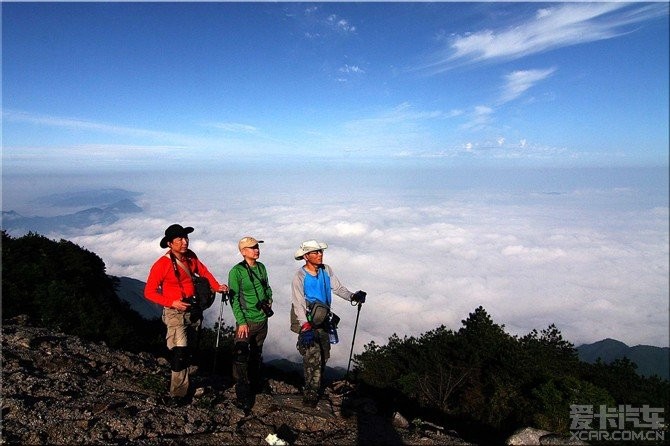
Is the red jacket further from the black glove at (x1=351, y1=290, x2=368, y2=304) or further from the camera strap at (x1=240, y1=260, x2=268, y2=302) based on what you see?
the black glove at (x1=351, y1=290, x2=368, y2=304)

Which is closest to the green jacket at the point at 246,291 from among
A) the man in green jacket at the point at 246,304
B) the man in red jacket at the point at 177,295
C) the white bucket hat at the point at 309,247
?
the man in green jacket at the point at 246,304

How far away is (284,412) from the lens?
5.33m

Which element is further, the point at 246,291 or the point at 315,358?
A: the point at 246,291

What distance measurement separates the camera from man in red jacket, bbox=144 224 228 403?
488cm

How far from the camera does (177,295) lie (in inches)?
198

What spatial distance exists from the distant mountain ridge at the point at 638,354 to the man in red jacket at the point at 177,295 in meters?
107

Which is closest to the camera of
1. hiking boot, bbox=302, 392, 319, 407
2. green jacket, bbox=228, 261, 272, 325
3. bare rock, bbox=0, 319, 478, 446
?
bare rock, bbox=0, 319, 478, 446

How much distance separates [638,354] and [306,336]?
13476 cm

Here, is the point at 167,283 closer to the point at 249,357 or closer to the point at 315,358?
the point at 249,357

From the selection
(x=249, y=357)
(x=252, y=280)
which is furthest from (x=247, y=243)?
(x=249, y=357)

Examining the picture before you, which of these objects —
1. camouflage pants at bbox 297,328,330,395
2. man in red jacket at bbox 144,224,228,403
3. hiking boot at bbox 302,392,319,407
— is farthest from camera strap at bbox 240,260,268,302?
hiking boot at bbox 302,392,319,407

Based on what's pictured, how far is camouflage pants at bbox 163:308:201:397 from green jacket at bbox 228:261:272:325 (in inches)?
23.4

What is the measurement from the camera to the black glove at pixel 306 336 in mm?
5145

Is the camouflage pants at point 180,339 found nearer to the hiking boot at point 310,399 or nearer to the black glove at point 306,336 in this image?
the black glove at point 306,336
